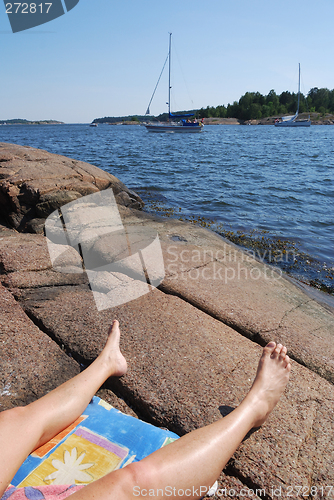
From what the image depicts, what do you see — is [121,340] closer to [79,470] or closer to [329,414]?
[79,470]

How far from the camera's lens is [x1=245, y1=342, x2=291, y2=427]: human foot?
1.43 metres

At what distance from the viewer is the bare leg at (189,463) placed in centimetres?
101

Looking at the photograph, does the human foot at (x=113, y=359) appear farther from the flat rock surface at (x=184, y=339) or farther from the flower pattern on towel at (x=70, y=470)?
the flower pattern on towel at (x=70, y=470)

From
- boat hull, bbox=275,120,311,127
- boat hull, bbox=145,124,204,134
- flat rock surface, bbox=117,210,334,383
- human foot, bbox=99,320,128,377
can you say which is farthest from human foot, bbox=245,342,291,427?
boat hull, bbox=275,120,311,127

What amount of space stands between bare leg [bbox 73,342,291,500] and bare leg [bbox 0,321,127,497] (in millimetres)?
278

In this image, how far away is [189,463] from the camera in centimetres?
112

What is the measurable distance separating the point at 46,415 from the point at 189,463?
58cm

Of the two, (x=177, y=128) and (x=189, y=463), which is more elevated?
(x=177, y=128)

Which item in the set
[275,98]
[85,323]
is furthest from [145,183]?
[275,98]

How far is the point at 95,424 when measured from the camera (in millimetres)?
1410

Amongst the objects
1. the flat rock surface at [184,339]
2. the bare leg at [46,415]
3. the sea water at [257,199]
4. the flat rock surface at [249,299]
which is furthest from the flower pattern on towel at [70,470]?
the sea water at [257,199]

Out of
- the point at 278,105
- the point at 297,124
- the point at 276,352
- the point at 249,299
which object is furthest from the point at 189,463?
the point at 278,105

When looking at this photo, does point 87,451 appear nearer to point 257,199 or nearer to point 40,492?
point 40,492

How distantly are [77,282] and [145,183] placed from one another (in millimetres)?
7186
